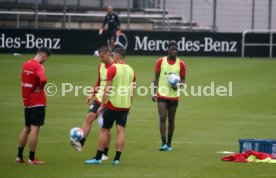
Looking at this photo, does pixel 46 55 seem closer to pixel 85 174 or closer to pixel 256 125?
pixel 85 174

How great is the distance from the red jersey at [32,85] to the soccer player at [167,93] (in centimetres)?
320

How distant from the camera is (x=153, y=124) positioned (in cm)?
2164

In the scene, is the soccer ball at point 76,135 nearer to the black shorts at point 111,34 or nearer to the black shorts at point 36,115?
the black shorts at point 36,115

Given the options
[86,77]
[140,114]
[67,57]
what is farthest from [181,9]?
[140,114]

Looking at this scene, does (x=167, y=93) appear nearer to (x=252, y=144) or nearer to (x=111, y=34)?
(x=252, y=144)

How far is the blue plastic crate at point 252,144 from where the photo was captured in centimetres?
1565

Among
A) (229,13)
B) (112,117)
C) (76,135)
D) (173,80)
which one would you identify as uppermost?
(229,13)

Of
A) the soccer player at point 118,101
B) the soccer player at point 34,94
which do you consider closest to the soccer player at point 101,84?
the soccer player at point 118,101

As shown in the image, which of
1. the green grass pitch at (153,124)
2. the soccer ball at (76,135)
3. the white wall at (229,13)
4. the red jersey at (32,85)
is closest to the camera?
the green grass pitch at (153,124)

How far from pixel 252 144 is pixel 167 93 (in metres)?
2.43

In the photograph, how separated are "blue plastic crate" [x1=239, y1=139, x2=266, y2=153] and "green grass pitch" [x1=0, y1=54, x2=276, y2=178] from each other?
61 centimetres

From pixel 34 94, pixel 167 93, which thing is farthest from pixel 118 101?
pixel 167 93

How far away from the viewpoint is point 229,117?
23.3 meters

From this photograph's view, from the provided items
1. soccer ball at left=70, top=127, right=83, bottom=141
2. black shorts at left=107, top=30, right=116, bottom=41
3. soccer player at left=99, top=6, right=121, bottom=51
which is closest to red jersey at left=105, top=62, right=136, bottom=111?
soccer ball at left=70, top=127, right=83, bottom=141
